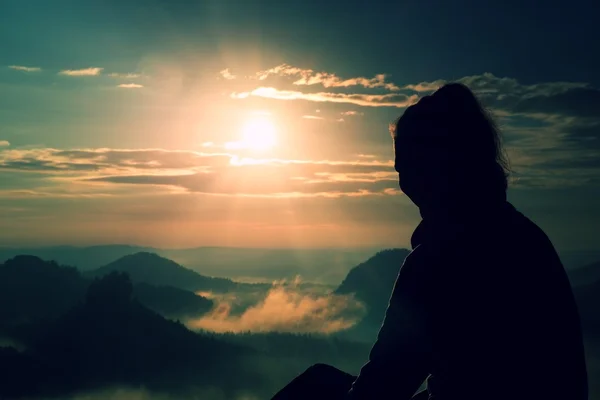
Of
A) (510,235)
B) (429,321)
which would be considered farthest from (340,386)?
(510,235)

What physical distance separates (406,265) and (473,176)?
0.73 meters

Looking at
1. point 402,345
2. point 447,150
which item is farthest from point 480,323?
point 447,150

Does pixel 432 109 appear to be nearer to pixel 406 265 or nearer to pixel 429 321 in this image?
pixel 406 265

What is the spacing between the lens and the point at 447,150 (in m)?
3.36

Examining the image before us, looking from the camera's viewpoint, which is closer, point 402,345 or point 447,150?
point 402,345

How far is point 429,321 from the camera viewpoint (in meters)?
3.02

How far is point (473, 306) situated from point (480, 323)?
103 mm

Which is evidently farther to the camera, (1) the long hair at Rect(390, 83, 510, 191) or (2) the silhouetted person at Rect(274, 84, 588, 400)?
(1) the long hair at Rect(390, 83, 510, 191)

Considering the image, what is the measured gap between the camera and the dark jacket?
9.80 ft

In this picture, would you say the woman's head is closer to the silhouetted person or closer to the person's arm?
the silhouetted person

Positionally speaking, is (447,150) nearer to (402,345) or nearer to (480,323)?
(480,323)

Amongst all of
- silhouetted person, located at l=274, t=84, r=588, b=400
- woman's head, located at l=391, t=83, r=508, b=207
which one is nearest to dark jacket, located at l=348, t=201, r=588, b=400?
silhouetted person, located at l=274, t=84, r=588, b=400

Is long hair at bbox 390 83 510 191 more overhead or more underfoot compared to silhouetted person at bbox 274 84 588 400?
more overhead

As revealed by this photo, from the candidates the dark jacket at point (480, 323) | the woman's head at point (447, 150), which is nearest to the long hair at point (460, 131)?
the woman's head at point (447, 150)
